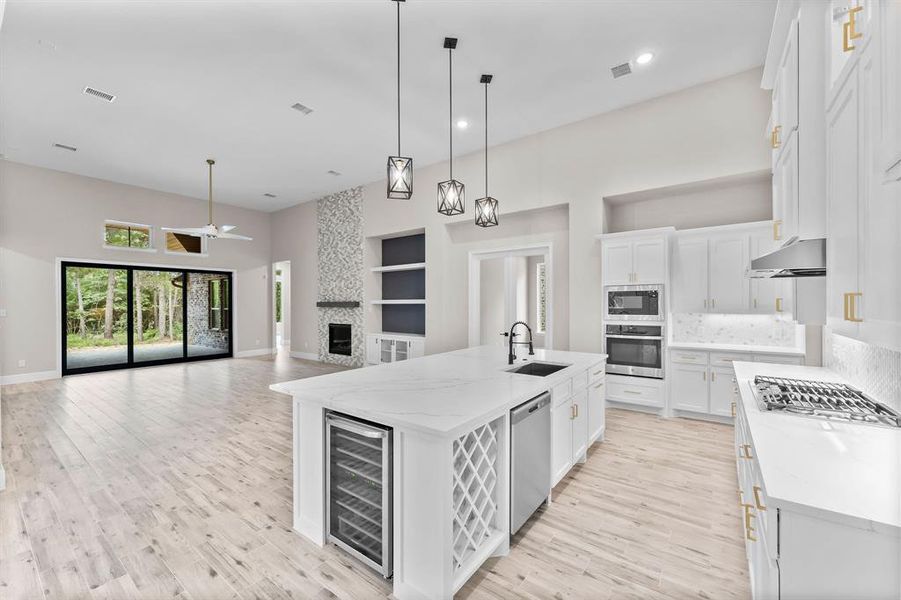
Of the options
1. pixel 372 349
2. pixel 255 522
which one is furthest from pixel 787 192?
pixel 372 349

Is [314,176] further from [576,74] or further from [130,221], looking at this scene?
[576,74]

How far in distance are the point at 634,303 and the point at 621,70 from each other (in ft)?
8.10

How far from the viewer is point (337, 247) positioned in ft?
27.0

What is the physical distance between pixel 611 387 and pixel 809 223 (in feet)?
10.3

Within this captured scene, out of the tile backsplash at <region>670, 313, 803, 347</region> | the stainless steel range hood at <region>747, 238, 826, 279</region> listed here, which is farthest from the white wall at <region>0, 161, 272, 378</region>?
the stainless steel range hood at <region>747, 238, 826, 279</region>

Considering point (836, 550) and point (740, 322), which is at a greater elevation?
point (740, 322)

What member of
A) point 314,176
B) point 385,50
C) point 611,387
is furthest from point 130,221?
point 611,387

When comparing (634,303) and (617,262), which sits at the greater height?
(617,262)

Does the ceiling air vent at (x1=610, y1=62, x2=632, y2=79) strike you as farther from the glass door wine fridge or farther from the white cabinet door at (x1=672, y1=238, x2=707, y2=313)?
the glass door wine fridge

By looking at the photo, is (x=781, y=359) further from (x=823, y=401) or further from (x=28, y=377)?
(x=28, y=377)

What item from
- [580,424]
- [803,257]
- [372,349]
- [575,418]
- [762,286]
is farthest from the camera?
[372,349]

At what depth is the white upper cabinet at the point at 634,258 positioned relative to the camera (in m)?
4.29

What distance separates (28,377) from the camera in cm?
628

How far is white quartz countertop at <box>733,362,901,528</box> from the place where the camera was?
0.97 m
